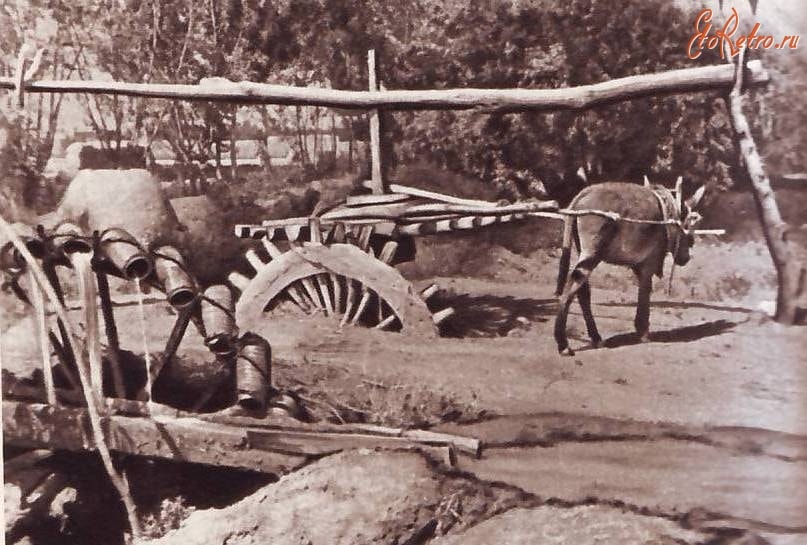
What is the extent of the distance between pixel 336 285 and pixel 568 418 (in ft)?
3.00

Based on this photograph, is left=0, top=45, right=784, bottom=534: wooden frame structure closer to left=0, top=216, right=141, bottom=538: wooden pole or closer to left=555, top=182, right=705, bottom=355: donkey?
left=0, top=216, right=141, bottom=538: wooden pole

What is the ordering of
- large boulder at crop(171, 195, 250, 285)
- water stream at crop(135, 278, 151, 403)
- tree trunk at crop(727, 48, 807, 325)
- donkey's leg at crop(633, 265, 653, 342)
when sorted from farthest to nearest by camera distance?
water stream at crop(135, 278, 151, 403) < large boulder at crop(171, 195, 250, 285) < donkey's leg at crop(633, 265, 653, 342) < tree trunk at crop(727, 48, 807, 325)

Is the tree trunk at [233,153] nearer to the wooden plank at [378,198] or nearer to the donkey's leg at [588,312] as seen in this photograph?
the wooden plank at [378,198]

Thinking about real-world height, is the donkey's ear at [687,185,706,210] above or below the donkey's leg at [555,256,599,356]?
above

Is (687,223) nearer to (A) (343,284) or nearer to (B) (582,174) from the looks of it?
(B) (582,174)

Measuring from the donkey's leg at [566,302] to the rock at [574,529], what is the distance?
0.53 m

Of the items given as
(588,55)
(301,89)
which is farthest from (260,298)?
(588,55)

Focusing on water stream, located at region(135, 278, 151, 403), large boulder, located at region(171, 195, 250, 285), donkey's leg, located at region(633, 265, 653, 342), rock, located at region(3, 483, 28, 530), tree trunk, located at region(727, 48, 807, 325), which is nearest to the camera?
tree trunk, located at region(727, 48, 807, 325)

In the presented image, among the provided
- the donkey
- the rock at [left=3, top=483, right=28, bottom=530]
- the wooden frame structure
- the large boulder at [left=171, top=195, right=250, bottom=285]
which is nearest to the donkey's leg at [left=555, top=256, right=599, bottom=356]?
the donkey

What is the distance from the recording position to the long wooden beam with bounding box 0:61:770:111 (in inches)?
110

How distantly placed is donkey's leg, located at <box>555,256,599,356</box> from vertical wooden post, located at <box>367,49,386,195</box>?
0.71 metres

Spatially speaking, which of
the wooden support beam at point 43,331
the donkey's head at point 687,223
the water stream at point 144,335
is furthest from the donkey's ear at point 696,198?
the wooden support beam at point 43,331

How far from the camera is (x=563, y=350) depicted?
2.89 m

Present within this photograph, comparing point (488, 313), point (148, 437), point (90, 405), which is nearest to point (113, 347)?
point (90, 405)
